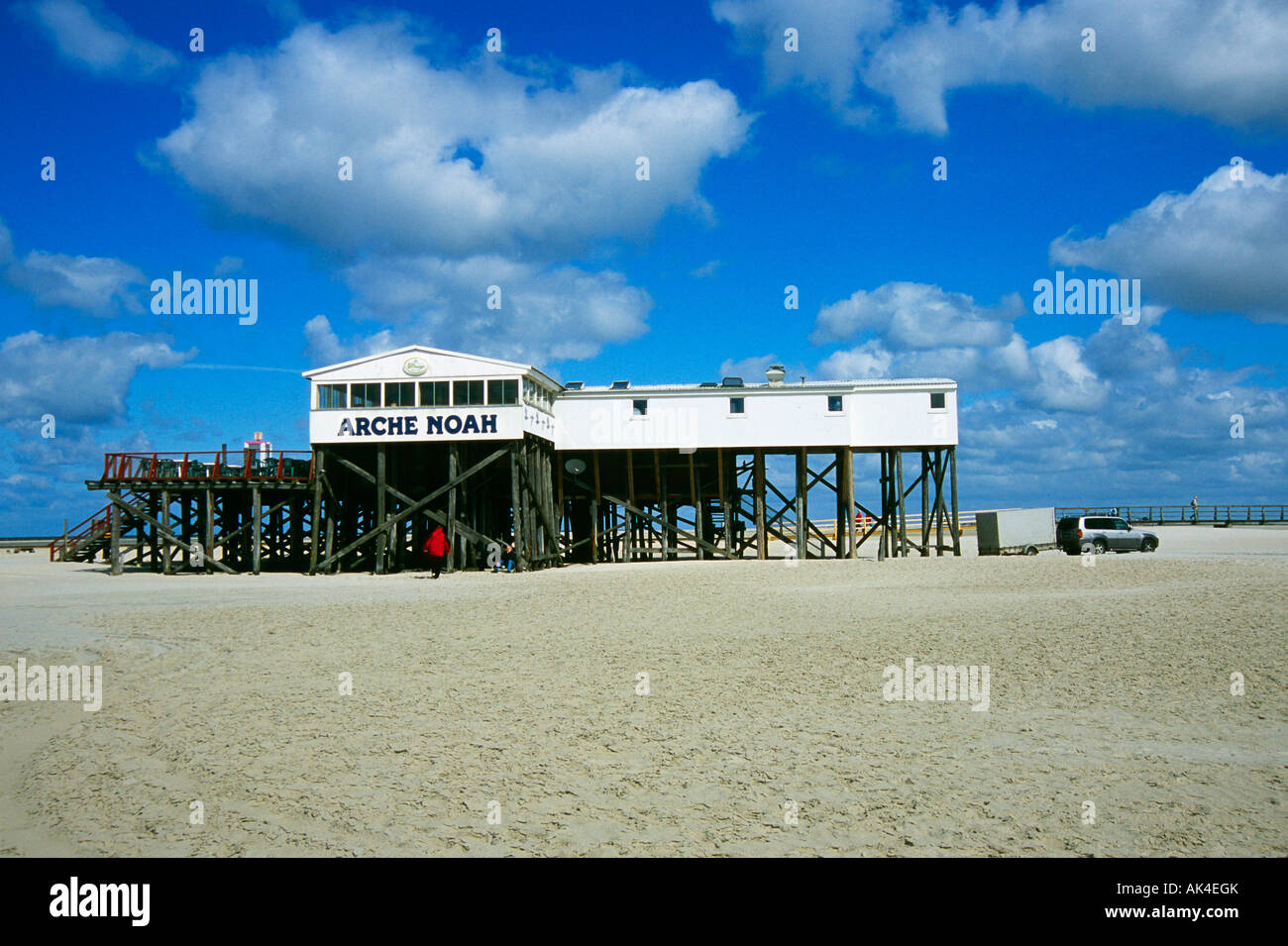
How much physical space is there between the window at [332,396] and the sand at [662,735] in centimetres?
1397

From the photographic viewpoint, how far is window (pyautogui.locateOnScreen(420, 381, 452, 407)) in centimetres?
3022

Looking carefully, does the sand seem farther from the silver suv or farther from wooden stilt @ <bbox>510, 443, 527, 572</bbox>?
the silver suv

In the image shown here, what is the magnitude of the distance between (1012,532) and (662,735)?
109ft

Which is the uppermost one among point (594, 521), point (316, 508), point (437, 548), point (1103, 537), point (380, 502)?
point (380, 502)

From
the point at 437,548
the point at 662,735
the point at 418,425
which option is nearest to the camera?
the point at 662,735

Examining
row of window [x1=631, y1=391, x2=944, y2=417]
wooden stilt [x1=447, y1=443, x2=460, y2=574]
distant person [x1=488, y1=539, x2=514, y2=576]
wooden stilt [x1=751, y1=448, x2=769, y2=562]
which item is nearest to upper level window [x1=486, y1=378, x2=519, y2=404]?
wooden stilt [x1=447, y1=443, x2=460, y2=574]

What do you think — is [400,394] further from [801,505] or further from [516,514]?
[801,505]

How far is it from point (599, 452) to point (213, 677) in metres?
24.8

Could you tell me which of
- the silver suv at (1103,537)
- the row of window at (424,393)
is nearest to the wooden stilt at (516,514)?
the row of window at (424,393)

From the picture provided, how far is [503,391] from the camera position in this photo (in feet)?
98.7

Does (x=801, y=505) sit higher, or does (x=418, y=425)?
(x=418, y=425)

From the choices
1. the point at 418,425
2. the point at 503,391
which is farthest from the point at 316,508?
the point at 503,391

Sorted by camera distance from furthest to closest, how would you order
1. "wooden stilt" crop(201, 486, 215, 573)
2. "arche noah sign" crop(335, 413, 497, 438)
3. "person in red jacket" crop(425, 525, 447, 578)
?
"wooden stilt" crop(201, 486, 215, 573)
"arche noah sign" crop(335, 413, 497, 438)
"person in red jacket" crop(425, 525, 447, 578)

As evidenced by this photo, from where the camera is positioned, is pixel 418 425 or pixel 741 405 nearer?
pixel 418 425
